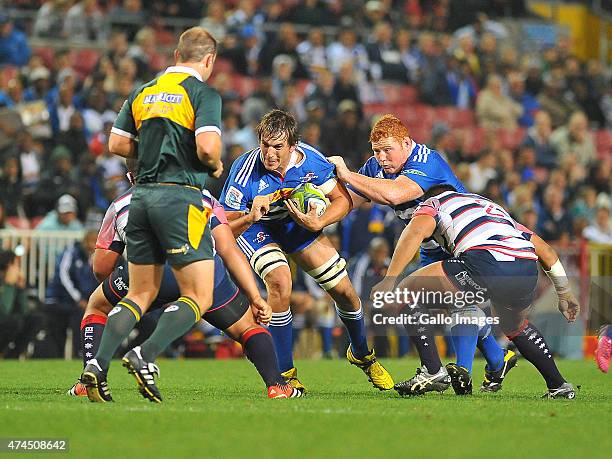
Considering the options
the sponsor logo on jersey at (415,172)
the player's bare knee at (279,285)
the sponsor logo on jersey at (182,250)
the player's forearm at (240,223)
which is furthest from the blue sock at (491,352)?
the sponsor logo on jersey at (182,250)

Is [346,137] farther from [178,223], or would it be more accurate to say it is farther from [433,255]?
[178,223]

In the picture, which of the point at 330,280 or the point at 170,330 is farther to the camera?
the point at 330,280

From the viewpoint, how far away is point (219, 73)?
19.3 metres

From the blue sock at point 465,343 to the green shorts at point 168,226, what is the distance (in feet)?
7.39

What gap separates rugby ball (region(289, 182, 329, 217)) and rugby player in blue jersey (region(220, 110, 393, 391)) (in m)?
0.04

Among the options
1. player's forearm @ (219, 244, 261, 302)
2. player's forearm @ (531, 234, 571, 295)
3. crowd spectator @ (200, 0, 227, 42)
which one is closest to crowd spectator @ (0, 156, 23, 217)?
crowd spectator @ (200, 0, 227, 42)

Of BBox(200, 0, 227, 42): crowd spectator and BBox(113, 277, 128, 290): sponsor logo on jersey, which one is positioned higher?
BBox(200, 0, 227, 42): crowd spectator

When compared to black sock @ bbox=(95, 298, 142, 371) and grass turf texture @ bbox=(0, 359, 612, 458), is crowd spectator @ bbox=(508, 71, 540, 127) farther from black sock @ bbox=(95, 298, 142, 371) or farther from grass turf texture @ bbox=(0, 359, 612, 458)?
black sock @ bbox=(95, 298, 142, 371)

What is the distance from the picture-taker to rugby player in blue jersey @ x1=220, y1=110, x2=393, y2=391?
889 cm

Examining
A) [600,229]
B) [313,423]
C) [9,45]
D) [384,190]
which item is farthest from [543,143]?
[313,423]

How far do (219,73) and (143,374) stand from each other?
43.3 ft

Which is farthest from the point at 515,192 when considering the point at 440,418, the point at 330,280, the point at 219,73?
the point at 440,418

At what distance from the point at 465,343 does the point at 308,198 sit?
1.66 m

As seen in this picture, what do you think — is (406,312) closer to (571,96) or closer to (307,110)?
(307,110)
